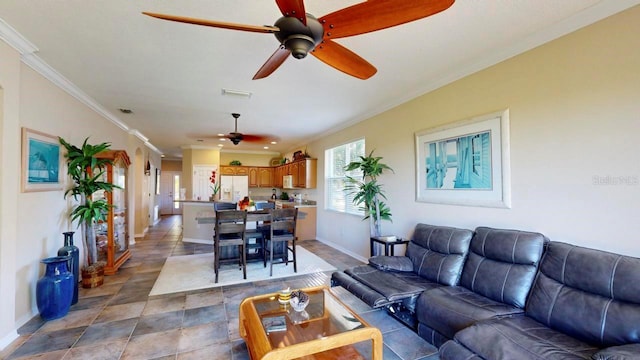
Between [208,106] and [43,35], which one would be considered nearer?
[43,35]

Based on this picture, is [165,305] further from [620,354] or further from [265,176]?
[265,176]

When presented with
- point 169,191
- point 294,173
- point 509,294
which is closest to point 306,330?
point 509,294

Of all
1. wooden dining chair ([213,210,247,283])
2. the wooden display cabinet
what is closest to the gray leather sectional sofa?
wooden dining chair ([213,210,247,283])

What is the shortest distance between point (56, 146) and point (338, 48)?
3538 mm

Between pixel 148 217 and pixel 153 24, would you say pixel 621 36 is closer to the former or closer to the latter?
pixel 153 24

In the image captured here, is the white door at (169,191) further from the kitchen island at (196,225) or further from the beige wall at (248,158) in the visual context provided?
the kitchen island at (196,225)

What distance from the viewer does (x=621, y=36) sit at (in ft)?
6.15

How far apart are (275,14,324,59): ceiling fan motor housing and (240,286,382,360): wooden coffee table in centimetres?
179

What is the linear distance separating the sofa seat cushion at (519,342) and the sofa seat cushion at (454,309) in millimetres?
141

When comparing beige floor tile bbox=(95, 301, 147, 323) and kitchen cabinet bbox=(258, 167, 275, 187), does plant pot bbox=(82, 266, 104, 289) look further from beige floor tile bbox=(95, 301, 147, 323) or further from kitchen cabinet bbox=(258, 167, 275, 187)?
kitchen cabinet bbox=(258, 167, 275, 187)

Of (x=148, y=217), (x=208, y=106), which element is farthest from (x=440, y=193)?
(x=148, y=217)

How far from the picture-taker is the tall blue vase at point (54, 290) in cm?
262

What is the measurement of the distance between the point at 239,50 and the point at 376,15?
1.61m

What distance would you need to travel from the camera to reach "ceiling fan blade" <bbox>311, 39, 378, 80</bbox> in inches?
66.7
